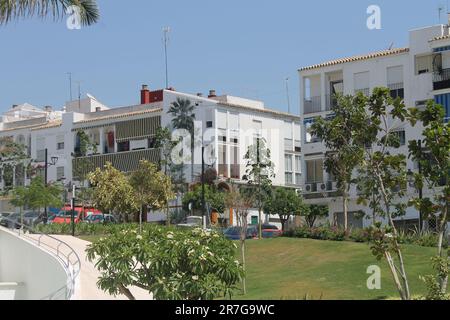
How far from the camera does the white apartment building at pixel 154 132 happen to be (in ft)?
225

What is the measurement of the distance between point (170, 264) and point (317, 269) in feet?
51.0

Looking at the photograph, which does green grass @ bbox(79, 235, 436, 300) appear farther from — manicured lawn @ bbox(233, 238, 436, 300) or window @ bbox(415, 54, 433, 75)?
window @ bbox(415, 54, 433, 75)

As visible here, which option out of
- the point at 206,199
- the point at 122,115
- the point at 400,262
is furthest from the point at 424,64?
the point at 400,262

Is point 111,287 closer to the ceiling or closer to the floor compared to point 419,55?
closer to the floor

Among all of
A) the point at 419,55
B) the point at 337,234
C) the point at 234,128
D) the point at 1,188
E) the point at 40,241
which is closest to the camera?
the point at 40,241

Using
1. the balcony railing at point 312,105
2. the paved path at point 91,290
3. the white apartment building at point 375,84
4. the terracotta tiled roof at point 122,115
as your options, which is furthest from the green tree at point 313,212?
the paved path at point 91,290

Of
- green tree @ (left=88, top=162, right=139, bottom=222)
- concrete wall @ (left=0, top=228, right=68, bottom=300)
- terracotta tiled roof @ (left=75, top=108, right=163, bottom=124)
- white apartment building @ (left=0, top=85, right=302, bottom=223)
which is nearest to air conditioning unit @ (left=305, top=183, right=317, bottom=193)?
white apartment building @ (left=0, top=85, right=302, bottom=223)

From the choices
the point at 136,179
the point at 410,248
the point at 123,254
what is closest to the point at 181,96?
the point at 136,179

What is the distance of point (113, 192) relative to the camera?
54281mm

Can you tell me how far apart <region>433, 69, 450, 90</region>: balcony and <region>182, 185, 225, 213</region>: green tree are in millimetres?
16716

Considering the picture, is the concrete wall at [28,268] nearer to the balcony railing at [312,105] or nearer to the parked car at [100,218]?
the parked car at [100,218]

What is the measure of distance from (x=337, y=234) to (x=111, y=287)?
22435 millimetres

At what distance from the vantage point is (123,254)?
20031 millimetres
